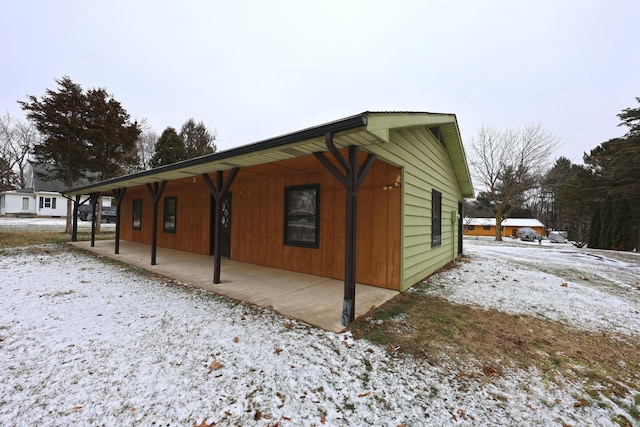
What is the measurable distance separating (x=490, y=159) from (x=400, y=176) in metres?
19.8

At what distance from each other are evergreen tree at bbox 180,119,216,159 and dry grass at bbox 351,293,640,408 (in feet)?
71.8

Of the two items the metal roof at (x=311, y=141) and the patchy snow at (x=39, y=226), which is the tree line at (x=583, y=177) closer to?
the metal roof at (x=311, y=141)

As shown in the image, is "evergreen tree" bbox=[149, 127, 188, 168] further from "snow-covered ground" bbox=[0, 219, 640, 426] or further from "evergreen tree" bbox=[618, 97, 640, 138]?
"evergreen tree" bbox=[618, 97, 640, 138]

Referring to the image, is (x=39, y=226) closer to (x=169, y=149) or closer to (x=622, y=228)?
(x=169, y=149)

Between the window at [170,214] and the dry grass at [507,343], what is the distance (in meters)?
8.25

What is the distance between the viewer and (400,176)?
4207 mm

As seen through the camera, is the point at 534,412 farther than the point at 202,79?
No

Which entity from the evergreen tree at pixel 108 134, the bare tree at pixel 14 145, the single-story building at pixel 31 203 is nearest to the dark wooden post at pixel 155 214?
the evergreen tree at pixel 108 134

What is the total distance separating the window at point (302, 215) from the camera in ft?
17.2

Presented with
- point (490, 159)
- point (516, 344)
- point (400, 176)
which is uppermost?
point (490, 159)

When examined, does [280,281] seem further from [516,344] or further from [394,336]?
[516,344]

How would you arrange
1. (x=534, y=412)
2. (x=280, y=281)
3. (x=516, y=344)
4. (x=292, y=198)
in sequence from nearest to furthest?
1. (x=534, y=412)
2. (x=516, y=344)
3. (x=280, y=281)
4. (x=292, y=198)

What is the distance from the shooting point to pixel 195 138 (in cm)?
2183

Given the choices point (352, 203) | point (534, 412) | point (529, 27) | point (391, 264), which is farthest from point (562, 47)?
point (534, 412)
